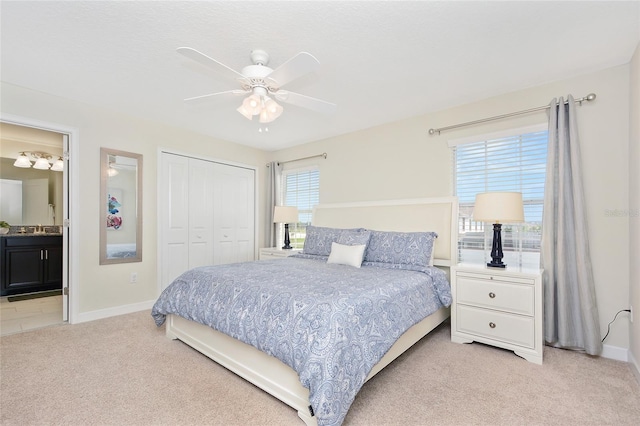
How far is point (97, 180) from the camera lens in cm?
360

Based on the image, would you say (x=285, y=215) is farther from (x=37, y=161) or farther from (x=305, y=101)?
(x=37, y=161)

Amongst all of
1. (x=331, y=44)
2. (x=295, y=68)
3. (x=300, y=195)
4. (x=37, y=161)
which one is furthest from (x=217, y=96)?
(x=37, y=161)

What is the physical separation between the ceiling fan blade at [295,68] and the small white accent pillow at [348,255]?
6.00 feet

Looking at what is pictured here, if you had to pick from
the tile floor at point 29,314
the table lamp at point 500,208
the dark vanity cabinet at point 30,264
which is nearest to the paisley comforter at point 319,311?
the table lamp at point 500,208

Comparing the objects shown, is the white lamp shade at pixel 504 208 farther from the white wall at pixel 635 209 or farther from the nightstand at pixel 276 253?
the nightstand at pixel 276 253

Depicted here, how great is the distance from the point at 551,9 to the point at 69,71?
12.6ft

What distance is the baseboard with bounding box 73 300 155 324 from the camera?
3442 millimetres

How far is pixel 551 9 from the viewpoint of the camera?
6.27ft

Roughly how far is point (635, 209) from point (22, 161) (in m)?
7.90

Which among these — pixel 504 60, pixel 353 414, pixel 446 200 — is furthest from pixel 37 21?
pixel 446 200

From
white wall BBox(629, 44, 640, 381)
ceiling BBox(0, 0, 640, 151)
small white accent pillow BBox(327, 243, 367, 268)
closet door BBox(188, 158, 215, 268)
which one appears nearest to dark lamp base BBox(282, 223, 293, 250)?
closet door BBox(188, 158, 215, 268)

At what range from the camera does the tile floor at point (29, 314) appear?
3.31 meters

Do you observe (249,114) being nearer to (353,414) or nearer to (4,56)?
(4,56)

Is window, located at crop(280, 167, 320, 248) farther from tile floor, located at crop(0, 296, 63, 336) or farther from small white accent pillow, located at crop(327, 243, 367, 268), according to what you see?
tile floor, located at crop(0, 296, 63, 336)
